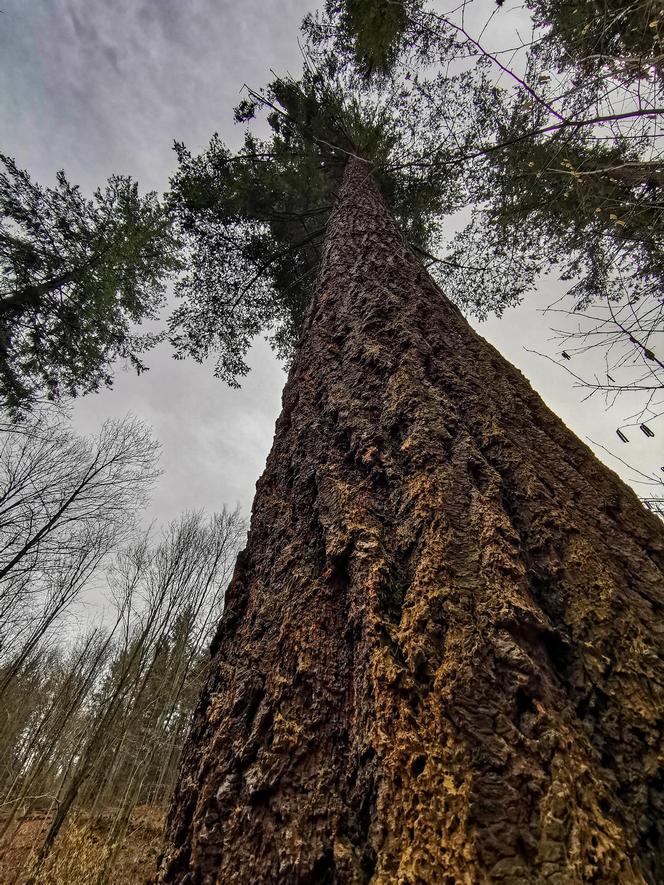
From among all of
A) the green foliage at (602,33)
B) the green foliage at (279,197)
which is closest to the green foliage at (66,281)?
the green foliage at (279,197)

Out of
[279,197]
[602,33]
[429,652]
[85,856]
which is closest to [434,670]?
[429,652]

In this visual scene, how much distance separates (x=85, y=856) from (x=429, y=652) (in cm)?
1064

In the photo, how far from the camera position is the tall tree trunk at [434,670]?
1.65 feet

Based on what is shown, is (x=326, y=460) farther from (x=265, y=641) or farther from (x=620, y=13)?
(x=620, y=13)

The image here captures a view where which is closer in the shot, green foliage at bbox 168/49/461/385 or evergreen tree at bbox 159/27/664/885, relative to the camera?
evergreen tree at bbox 159/27/664/885

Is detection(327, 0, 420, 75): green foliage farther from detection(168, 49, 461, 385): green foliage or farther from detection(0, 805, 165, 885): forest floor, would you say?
detection(0, 805, 165, 885): forest floor

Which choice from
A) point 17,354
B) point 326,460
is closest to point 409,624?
point 326,460

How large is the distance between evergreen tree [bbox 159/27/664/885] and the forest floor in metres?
7.28

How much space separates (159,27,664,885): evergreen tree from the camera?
51 centimetres

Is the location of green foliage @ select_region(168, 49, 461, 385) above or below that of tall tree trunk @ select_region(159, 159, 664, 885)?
above

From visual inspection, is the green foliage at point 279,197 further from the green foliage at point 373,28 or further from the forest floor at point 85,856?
the forest floor at point 85,856

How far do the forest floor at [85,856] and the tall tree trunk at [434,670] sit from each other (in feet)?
23.9

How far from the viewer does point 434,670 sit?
25.6 inches

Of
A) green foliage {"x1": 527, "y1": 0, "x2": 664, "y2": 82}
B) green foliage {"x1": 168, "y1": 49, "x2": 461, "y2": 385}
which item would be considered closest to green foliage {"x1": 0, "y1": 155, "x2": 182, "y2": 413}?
green foliage {"x1": 168, "y1": 49, "x2": 461, "y2": 385}
